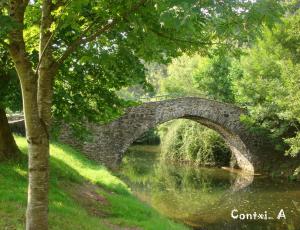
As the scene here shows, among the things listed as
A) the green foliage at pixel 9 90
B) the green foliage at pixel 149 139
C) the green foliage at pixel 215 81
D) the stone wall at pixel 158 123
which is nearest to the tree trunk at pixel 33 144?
the green foliage at pixel 9 90

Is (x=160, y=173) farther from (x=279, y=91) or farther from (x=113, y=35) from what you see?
(x=113, y=35)

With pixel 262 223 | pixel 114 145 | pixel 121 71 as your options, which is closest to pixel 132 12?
pixel 121 71

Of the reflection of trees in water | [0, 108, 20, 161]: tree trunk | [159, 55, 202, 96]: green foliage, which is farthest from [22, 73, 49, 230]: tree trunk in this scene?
[159, 55, 202, 96]: green foliage

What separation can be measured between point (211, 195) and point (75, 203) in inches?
411

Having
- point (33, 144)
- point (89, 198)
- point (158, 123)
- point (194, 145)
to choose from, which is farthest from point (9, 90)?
point (194, 145)

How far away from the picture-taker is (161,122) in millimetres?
21641

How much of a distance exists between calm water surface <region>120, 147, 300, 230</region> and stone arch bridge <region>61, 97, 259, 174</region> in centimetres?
151

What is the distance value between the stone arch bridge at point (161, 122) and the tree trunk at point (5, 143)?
333 inches

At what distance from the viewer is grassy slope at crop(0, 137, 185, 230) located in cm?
731

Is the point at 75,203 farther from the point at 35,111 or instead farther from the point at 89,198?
the point at 35,111

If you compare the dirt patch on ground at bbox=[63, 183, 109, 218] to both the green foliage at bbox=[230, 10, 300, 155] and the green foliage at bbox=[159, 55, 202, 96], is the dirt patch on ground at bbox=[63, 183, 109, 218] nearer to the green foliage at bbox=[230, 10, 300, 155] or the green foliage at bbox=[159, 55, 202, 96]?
the green foliage at bbox=[230, 10, 300, 155]

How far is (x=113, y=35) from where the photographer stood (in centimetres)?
616

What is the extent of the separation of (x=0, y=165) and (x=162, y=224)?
401 centimetres

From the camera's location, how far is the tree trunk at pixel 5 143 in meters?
10.5
